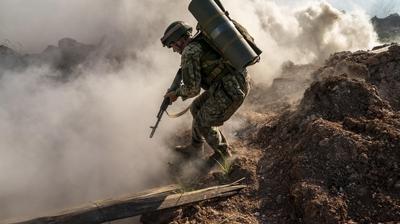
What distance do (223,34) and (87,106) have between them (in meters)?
2.40

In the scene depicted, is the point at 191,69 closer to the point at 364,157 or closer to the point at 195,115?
the point at 195,115

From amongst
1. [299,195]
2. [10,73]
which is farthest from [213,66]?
[10,73]

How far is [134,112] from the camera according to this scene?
248 inches

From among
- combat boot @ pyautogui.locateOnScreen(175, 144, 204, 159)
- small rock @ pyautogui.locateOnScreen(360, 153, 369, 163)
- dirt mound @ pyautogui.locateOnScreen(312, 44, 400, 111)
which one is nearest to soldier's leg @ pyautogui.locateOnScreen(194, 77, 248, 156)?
combat boot @ pyautogui.locateOnScreen(175, 144, 204, 159)

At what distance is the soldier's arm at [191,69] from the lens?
4629 mm

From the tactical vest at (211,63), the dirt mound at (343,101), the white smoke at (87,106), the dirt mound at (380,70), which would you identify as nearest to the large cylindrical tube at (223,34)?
the tactical vest at (211,63)

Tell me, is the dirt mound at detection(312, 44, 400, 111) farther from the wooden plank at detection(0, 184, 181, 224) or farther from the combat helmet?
the wooden plank at detection(0, 184, 181, 224)

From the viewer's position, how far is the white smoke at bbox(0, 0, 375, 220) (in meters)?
5.05

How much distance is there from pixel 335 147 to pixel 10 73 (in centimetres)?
463

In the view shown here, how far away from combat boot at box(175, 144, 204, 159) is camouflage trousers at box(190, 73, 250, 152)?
0.14 meters

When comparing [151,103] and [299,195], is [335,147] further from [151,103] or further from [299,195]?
[151,103]

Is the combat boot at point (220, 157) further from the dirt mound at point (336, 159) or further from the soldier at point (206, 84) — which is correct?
the dirt mound at point (336, 159)

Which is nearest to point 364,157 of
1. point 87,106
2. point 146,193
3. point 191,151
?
point 191,151

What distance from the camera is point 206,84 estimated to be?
16.4 ft
